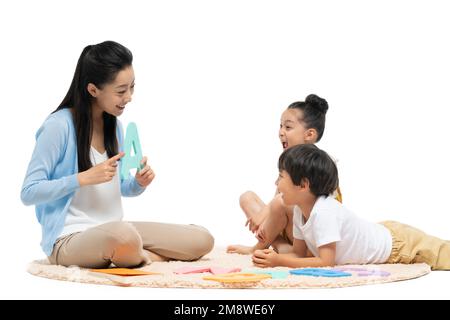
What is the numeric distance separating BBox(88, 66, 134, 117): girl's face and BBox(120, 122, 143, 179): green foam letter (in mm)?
114

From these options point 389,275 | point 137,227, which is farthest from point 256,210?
point 389,275

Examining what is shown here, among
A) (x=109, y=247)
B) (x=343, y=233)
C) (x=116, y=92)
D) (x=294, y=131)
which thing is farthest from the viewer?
(x=294, y=131)

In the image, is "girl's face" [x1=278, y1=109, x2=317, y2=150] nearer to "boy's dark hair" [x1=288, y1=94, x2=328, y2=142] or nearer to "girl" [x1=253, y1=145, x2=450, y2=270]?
"boy's dark hair" [x1=288, y1=94, x2=328, y2=142]

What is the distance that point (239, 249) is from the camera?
473 cm

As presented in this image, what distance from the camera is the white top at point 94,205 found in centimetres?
416

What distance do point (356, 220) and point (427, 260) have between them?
1.39 feet

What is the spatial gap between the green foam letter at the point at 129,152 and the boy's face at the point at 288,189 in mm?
703

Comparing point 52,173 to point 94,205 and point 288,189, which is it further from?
point 288,189

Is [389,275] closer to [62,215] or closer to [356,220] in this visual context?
[356,220]

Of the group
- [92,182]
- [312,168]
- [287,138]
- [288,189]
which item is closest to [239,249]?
[287,138]

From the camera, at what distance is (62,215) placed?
411 centimetres

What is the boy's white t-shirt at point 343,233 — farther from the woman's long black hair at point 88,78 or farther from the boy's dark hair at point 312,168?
the woman's long black hair at point 88,78

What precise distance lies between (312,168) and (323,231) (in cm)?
28

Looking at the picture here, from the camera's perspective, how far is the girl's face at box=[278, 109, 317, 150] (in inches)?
182
